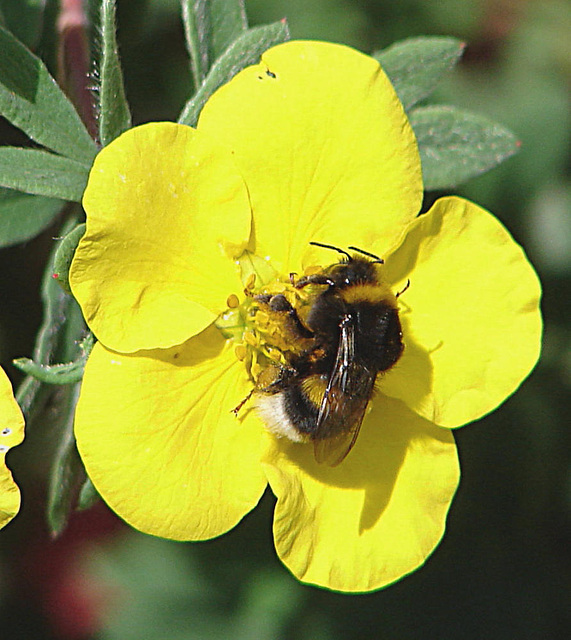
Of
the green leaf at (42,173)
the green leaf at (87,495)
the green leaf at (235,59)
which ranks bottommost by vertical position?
the green leaf at (87,495)

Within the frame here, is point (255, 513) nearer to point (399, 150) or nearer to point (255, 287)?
point (255, 287)

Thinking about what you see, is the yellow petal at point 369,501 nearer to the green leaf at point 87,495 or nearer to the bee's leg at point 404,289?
the bee's leg at point 404,289

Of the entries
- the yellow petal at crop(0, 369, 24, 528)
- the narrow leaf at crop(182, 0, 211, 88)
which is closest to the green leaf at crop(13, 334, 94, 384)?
the yellow petal at crop(0, 369, 24, 528)

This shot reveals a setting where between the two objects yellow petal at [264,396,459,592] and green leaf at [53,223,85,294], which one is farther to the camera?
yellow petal at [264,396,459,592]

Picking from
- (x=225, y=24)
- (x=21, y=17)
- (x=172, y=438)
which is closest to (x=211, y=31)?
(x=225, y=24)

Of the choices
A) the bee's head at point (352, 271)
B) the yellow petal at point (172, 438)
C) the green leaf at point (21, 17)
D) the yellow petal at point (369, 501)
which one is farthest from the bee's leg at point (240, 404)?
the green leaf at point (21, 17)

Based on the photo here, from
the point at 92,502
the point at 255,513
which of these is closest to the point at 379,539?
the point at 92,502

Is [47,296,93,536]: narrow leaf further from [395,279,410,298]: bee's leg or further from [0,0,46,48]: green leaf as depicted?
[0,0,46,48]: green leaf

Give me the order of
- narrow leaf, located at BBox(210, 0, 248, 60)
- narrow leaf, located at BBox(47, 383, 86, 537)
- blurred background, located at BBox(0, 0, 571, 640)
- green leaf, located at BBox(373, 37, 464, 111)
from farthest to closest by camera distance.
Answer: blurred background, located at BBox(0, 0, 571, 640) < green leaf, located at BBox(373, 37, 464, 111) < narrow leaf, located at BBox(210, 0, 248, 60) < narrow leaf, located at BBox(47, 383, 86, 537)
